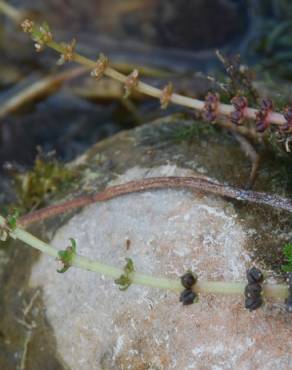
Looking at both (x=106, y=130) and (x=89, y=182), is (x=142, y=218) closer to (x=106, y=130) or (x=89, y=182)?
(x=89, y=182)

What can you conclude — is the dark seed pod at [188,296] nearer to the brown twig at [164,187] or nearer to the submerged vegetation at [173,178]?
the submerged vegetation at [173,178]

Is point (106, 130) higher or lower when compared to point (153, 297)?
higher

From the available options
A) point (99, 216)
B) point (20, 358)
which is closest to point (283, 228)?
point (99, 216)

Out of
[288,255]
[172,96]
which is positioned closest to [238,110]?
[172,96]

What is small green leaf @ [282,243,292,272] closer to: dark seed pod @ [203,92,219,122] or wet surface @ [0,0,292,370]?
dark seed pod @ [203,92,219,122]

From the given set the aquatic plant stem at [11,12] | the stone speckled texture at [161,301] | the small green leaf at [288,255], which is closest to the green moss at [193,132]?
the stone speckled texture at [161,301]

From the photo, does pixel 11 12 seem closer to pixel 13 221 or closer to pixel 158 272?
pixel 13 221

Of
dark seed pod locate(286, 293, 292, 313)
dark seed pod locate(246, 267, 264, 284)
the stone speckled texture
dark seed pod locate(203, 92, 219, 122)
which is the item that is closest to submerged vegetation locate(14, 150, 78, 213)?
the stone speckled texture
